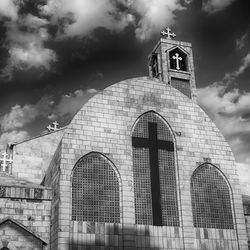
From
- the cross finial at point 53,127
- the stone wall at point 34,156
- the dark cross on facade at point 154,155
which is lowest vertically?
the dark cross on facade at point 154,155

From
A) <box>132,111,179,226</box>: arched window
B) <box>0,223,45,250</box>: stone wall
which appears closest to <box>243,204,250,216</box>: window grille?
<box>132,111,179,226</box>: arched window

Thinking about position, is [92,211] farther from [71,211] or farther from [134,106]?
[134,106]

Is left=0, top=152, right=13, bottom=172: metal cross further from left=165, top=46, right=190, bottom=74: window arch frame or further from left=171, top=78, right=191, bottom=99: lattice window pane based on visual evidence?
left=165, top=46, right=190, bottom=74: window arch frame

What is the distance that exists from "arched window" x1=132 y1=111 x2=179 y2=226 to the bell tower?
9704 mm

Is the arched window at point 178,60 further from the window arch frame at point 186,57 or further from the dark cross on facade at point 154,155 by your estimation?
the dark cross on facade at point 154,155

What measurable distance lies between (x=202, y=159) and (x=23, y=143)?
1391 centimetres

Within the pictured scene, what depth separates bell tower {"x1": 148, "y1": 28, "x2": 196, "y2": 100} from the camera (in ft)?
121

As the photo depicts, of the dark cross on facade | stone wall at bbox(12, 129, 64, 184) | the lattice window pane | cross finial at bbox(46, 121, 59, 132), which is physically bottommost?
the dark cross on facade

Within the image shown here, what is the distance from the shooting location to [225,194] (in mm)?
27484

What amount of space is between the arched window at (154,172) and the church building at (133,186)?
0.20ft

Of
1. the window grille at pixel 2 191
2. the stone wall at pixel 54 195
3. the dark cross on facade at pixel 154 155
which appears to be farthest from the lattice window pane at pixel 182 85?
the window grille at pixel 2 191

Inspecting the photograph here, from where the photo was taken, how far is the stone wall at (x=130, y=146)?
24.1m

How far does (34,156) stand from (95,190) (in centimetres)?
1012

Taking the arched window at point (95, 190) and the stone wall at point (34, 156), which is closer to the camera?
the arched window at point (95, 190)
